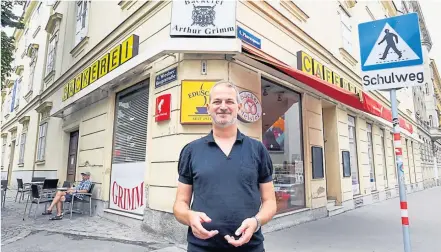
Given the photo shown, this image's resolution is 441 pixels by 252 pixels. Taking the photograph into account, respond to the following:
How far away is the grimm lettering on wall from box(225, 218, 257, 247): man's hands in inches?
157

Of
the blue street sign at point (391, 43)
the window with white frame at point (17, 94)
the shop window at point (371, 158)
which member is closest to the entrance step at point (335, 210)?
the shop window at point (371, 158)

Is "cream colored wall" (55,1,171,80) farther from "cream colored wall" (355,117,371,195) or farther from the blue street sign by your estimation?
"cream colored wall" (355,117,371,195)

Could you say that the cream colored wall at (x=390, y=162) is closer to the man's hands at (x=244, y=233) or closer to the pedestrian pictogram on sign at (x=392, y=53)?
the pedestrian pictogram on sign at (x=392, y=53)

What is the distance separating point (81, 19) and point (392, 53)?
9.77 metres

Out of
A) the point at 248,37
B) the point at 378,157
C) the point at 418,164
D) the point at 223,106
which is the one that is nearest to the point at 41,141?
the point at 248,37

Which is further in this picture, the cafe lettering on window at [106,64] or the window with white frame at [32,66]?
the window with white frame at [32,66]

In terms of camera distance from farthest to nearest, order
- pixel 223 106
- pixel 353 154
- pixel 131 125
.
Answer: pixel 353 154 < pixel 131 125 < pixel 223 106

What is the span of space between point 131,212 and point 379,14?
48.2 feet

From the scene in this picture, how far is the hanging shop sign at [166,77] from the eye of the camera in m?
5.09

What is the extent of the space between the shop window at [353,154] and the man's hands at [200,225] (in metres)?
8.82

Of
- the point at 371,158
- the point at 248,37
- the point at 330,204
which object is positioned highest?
the point at 248,37

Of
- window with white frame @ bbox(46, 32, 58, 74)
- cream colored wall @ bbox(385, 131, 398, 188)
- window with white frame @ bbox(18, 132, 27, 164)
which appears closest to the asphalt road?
cream colored wall @ bbox(385, 131, 398, 188)

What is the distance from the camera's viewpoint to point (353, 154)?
946cm

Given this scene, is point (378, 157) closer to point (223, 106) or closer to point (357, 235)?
point (357, 235)
